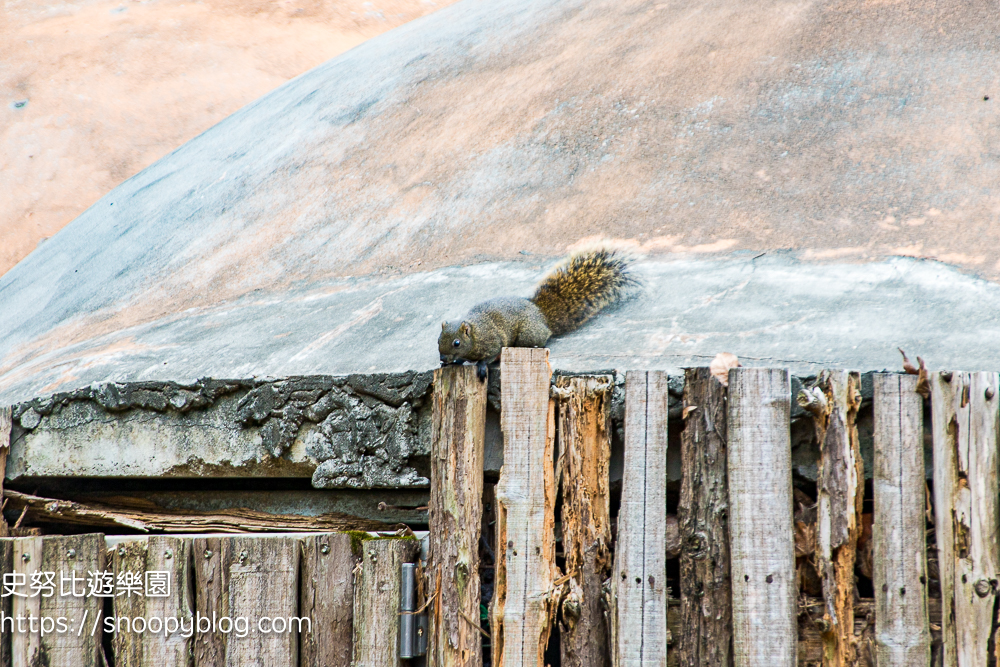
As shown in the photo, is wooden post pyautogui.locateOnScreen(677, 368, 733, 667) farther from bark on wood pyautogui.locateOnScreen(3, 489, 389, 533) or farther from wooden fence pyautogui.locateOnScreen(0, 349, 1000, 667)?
bark on wood pyautogui.locateOnScreen(3, 489, 389, 533)

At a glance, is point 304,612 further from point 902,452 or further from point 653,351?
point 902,452

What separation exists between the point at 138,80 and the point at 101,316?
8.02 metres

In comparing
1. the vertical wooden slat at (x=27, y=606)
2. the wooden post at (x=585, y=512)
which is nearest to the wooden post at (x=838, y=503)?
the wooden post at (x=585, y=512)

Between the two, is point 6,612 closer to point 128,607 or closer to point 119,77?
point 128,607

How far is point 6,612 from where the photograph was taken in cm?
333

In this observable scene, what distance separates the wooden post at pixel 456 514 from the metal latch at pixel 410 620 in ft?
0.15

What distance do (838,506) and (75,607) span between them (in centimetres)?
268

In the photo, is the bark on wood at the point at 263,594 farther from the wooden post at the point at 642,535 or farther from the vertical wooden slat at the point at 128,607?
the wooden post at the point at 642,535

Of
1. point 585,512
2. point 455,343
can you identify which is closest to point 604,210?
point 455,343

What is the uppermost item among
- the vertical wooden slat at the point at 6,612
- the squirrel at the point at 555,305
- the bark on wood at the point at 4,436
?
the squirrel at the point at 555,305

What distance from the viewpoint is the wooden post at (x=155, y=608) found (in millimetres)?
3205

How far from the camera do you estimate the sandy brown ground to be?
11.4 meters

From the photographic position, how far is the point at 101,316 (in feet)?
19.1

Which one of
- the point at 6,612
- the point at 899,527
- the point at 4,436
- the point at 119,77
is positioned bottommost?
the point at 6,612
